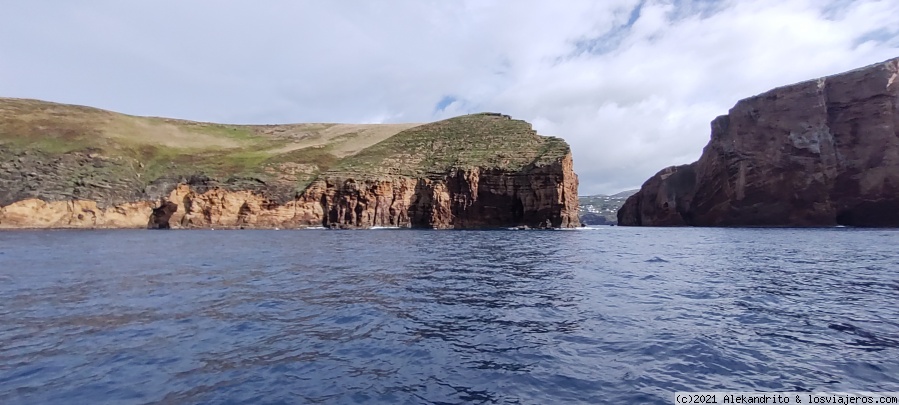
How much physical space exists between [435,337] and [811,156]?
113640 millimetres

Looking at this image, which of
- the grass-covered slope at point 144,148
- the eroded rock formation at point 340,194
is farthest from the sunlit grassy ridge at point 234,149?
the eroded rock formation at point 340,194

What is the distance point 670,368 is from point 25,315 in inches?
644

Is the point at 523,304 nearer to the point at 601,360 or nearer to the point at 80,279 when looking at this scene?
the point at 601,360

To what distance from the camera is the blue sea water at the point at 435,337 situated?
7.59 meters

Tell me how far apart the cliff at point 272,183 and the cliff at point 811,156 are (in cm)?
4036

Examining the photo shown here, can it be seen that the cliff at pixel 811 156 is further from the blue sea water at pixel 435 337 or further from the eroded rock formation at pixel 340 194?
the blue sea water at pixel 435 337

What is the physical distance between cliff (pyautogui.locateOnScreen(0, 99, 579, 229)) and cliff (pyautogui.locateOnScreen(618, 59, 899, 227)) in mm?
40360

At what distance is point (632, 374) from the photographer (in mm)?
8219

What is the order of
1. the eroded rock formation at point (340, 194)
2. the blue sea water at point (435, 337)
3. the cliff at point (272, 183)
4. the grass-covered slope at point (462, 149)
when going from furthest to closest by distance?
1. the grass-covered slope at point (462, 149)
2. the eroded rock formation at point (340, 194)
3. the cliff at point (272, 183)
4. the blue sea water at point (435, 337)

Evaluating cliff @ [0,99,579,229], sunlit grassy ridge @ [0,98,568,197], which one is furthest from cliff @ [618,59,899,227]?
sunlit grassy ridge @ [0,98,568,197]

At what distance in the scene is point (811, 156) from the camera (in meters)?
94.1

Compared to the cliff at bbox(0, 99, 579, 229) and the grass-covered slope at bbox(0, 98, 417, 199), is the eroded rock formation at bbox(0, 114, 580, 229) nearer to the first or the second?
the cliff at bbox(0, 99, 579, 229)

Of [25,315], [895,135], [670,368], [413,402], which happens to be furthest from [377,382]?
[895,135]

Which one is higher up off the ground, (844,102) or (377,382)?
(844,102)
